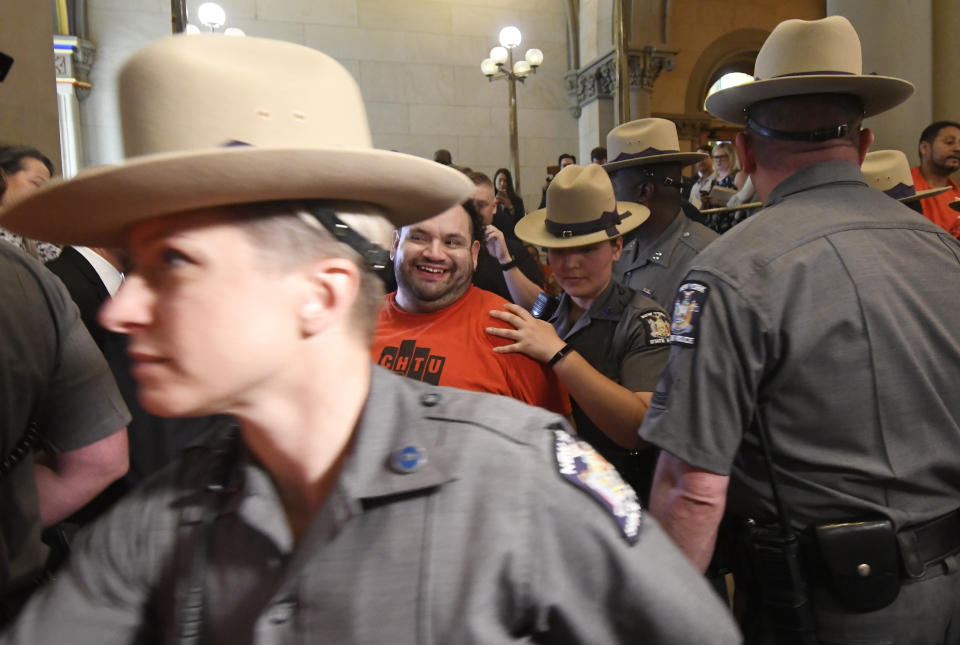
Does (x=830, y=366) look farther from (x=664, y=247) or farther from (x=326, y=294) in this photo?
(x=664, y=247)

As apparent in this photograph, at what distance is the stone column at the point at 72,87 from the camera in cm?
1080

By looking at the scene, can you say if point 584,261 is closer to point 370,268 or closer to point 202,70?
point 370,268

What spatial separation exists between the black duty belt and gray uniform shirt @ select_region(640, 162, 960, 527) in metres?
0.03

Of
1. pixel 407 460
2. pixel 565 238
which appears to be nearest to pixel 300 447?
pixel 407 460

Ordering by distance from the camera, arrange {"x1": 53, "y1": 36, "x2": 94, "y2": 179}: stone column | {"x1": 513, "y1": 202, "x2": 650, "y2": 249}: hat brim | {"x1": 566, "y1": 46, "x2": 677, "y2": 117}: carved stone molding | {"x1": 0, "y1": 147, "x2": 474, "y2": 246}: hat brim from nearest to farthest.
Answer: {"x1": 0, "y1": 147, "x2": 474, "y2": 246}: hat brim < {"x1": 513, "y1": 202, "x2": 650, "y2": 249}: hat brim < {"x1": 53, "y1": 36, "x2": 94, "y2": 179}: stone column < {"x1": 566, "y1": 46, "x2": 677, "y2": 117}: carved stone molding

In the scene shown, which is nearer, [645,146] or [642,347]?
[642,347]

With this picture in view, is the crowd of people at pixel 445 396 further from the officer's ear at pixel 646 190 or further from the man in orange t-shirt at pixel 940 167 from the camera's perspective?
the man in orange t-shirt at pixel 940 167

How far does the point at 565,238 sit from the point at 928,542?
155cm

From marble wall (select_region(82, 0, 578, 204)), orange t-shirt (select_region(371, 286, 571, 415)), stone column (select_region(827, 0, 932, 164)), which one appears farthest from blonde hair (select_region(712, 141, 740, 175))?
marble wall (select_region(82, 0, 578, 204))

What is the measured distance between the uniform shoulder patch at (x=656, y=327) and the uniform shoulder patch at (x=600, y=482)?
4.87 ft

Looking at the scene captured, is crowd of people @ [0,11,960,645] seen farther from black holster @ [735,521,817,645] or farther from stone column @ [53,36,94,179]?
stone column @ [53,36,94,179]

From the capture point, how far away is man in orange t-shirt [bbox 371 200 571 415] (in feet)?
7.54

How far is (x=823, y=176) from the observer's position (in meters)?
1.78

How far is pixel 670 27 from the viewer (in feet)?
44.8
